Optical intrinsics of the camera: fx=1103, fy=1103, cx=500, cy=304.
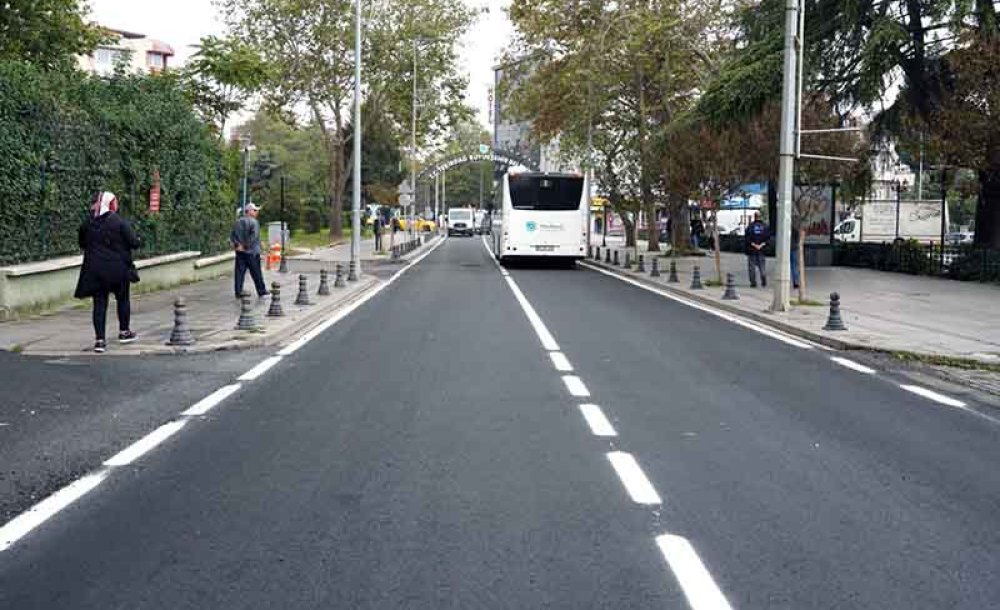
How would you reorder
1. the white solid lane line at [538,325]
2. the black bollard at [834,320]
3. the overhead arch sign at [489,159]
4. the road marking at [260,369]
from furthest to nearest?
the overhead arch sign at [489,159], the black bollard at [834,320], the white solid lane line at [538,325], the road marking at [260,369]

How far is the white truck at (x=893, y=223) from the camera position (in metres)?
42.5

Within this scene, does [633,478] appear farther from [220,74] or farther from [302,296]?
[220,74]

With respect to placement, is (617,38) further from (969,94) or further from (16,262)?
(16,262)

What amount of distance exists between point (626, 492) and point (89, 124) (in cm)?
1621

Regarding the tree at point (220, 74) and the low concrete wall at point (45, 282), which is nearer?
the low concrete wall at point (45, 282)

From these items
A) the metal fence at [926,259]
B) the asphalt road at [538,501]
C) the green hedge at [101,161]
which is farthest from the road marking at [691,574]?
the metal fence at [926,259]

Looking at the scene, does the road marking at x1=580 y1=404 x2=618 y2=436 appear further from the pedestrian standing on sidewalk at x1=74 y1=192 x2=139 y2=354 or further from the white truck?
the white truck

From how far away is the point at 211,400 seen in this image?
999 centimetres

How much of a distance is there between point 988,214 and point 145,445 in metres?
28.7

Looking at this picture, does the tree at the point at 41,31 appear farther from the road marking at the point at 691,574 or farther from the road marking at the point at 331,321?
the road marking at the point at 691,574

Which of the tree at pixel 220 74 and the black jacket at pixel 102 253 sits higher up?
the tree at pixel 220 74

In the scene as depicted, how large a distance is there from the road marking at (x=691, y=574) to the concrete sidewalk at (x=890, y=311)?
9.35 meters

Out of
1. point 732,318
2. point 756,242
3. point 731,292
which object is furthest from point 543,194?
point 732,318

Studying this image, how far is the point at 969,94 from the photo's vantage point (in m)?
26.8
